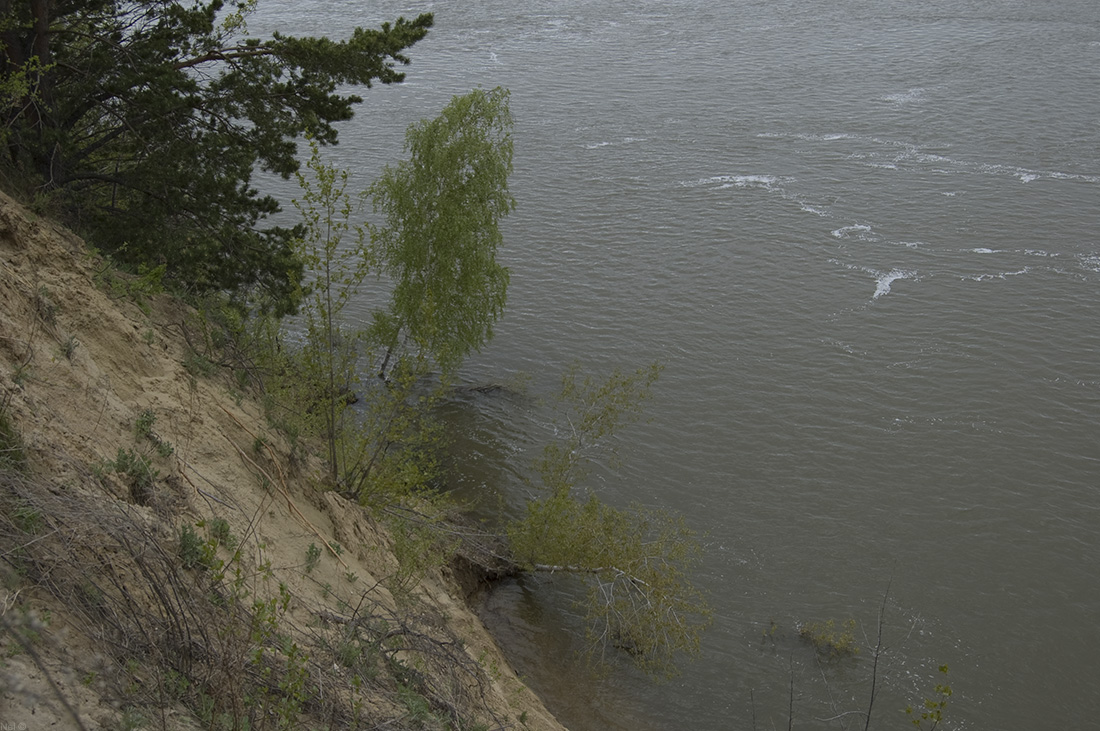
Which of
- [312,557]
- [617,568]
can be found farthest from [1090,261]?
[312,557]

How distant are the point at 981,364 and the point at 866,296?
4.23 m

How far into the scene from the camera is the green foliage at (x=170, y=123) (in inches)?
615

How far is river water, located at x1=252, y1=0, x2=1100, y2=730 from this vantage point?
685 inches

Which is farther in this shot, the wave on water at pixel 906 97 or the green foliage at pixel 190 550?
the wave on water at pixel 906 97

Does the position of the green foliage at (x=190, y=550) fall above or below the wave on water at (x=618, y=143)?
below

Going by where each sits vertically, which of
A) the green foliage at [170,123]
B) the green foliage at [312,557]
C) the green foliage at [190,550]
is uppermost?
the green foliage at [170,123]

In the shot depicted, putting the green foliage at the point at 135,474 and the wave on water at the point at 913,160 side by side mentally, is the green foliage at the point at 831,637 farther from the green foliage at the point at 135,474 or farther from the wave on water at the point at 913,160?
the wave on water at the point at 913,160

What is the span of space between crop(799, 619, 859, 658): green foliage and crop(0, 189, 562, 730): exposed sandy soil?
5941 millimetres

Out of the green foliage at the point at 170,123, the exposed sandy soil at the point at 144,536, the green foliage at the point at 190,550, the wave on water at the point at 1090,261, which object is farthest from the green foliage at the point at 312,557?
the wave on water at the point at 1090,261

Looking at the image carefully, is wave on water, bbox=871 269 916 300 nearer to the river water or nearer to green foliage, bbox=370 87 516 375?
the river water

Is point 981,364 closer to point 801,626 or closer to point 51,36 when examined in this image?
point 801,626

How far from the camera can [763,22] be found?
53.0m

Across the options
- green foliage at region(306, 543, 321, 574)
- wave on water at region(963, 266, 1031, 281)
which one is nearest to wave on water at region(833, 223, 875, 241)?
wave on water at region(963, 266, 1031, 281)

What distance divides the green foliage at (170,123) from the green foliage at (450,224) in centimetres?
415
